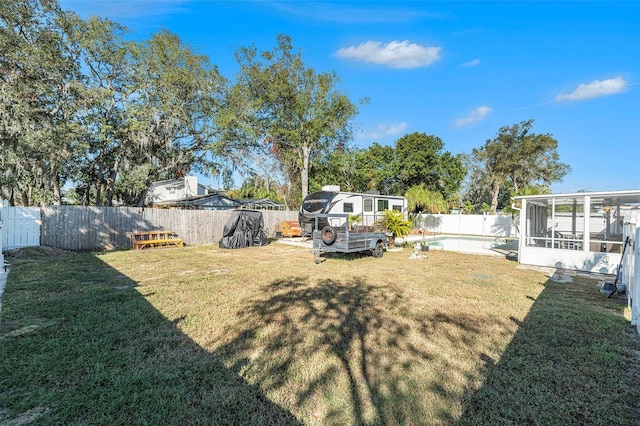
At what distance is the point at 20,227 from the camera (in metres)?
10.2

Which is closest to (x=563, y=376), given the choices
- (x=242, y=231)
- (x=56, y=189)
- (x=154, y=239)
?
(x=242, y=231)

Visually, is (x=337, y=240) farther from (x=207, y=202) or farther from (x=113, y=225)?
(x=207, y=202)

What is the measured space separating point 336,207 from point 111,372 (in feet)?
37.3

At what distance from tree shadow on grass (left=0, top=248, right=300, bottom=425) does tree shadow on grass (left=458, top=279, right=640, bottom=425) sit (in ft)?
5.94

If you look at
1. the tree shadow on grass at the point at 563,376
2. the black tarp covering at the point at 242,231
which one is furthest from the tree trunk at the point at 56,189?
the tree shadow on grass at the point at 563,376

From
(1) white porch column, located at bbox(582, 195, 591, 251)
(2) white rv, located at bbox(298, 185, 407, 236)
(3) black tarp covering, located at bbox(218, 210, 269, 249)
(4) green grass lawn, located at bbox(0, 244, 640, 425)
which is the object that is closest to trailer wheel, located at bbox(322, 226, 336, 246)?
(4) green grass lawn, located at bbox(0, 244, 640, 425)

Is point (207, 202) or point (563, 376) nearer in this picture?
point (563, 376)

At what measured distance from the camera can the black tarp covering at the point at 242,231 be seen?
42.9 feet

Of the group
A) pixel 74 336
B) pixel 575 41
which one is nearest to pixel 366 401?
pixel 74 336

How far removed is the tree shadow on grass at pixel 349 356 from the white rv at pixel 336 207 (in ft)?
26.9

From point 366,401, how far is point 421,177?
2530cm

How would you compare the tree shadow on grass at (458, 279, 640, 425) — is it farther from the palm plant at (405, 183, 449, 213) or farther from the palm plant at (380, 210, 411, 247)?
the palm plant at (405, 183, 449, 213)

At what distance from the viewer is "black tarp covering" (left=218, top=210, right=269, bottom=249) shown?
13078mm

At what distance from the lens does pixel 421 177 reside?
2589cm
